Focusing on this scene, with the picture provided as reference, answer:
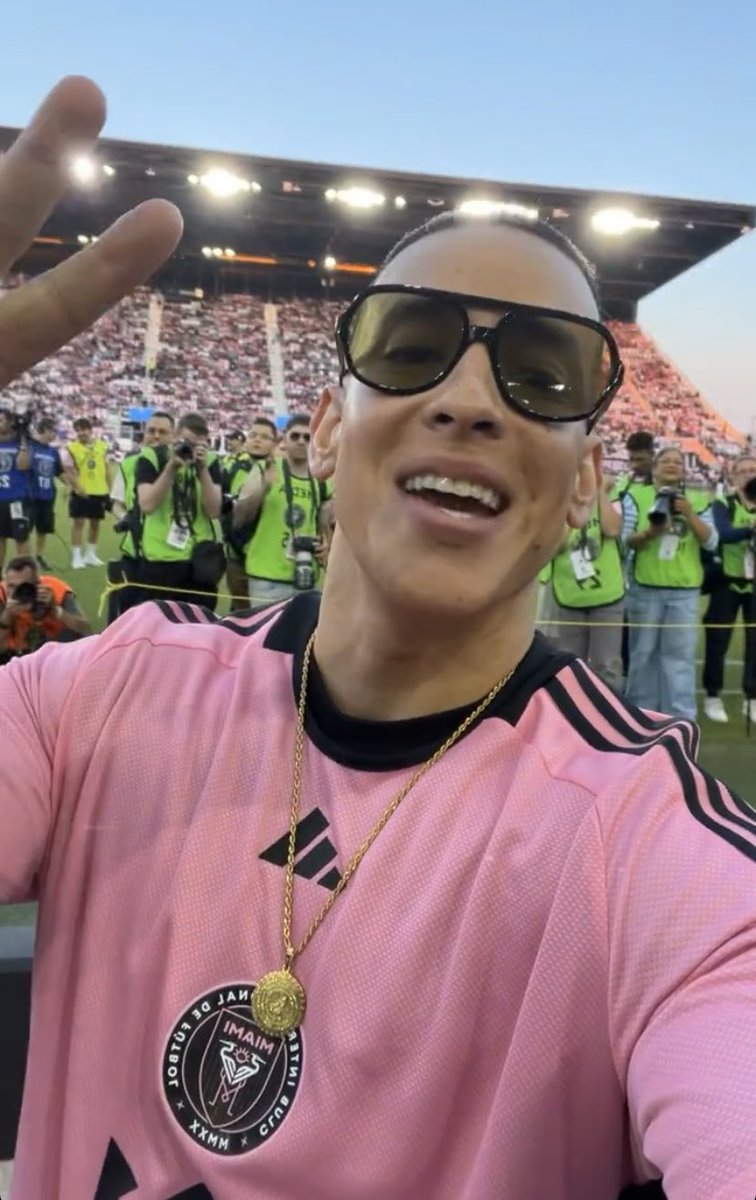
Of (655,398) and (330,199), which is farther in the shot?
(655,398)

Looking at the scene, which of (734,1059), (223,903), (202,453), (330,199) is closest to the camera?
(734,1059)

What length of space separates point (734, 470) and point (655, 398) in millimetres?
26109

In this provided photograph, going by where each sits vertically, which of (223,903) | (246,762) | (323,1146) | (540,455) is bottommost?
(323,1146)

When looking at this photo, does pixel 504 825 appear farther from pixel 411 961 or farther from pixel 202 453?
pixel 202 453

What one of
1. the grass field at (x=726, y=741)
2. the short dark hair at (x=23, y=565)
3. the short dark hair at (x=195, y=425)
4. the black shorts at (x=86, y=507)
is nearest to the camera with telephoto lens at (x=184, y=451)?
the short dark hair at (x=195, y=425)

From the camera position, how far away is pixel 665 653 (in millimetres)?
5301

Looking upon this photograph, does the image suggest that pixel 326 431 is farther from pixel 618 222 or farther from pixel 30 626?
pixel 618 222

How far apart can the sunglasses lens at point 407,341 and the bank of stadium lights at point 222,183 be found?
22.9m

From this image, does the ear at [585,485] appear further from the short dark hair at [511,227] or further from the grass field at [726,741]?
the grass field at [726,741]

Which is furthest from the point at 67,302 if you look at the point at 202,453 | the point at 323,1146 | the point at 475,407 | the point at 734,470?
the point at 734,470

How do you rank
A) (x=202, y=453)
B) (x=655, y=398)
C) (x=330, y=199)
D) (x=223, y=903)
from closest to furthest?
1. (x=223, y=903)
2. (x=202, y=453)
3. (x=330, y=199)
4. (x=655, y=398)

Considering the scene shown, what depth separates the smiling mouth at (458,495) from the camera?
0.96 m

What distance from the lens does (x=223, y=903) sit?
3.08 ft

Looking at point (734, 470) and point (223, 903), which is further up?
point (734, 470)
